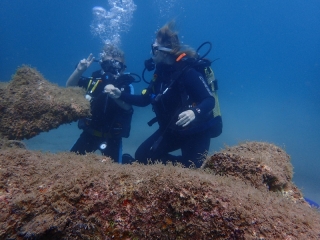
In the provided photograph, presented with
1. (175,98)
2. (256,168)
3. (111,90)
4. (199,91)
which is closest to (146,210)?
(256,168)

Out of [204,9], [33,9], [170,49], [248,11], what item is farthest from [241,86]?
[170,49]

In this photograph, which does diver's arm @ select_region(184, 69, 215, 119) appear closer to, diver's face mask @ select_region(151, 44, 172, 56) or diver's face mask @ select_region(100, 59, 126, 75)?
diver's face mask @ select_region(151, 44, 172, 56)

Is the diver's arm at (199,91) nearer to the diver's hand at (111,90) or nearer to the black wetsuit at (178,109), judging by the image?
the black wetsuit at (178,109)

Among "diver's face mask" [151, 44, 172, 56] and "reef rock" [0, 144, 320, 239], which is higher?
"diver's face mask" [151, 44, 172, 56]

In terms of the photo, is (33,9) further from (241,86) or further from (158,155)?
(241,86)

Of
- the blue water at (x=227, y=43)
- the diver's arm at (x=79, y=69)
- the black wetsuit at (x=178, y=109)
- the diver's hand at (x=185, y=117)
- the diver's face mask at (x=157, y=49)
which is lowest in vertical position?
the diver's hand at (x=185, y=117)

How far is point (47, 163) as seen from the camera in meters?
2.45

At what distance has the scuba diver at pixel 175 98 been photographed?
5.57 meters

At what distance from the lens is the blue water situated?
7006 centimetres

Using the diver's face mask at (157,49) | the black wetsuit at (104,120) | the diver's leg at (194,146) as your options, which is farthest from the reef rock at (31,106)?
the diver's leg at (194,146)

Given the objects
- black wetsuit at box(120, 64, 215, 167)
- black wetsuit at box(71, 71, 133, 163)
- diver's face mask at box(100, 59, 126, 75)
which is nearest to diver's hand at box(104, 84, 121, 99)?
black wetsuit at box(120, 64, 215, 167)

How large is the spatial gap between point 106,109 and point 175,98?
87.9 inches

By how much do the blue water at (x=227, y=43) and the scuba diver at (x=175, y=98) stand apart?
101 ft

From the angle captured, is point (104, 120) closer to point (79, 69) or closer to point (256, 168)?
point (79, 69)
